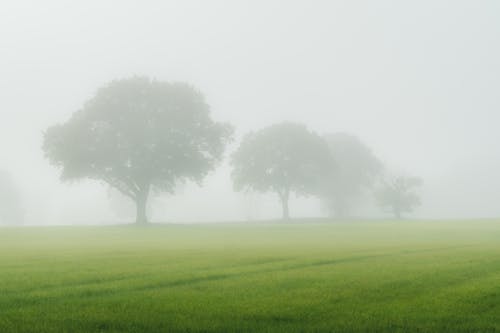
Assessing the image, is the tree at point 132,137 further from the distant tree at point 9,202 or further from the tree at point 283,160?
the distant tree at point 9,202

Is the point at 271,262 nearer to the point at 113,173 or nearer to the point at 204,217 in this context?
the point at 113,173

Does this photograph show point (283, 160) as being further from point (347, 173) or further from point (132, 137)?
point (132, 137)

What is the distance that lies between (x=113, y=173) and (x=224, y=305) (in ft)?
194

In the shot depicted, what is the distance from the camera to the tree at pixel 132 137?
6594 cm

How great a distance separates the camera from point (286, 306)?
1097cm

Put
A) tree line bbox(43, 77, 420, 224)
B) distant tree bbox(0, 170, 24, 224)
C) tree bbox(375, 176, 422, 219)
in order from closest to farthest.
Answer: tree line bbox(43, 77, 420, 224), tree bbox(375, 176, 422, 219), distant tree bbox(0, 170, 24, 224)

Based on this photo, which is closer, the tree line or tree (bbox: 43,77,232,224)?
tree (bbox: 43,77,232,224)

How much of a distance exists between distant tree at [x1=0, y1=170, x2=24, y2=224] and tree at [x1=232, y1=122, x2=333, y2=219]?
200 feet

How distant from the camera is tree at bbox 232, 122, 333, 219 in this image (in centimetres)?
9112

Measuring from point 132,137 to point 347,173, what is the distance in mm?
57106

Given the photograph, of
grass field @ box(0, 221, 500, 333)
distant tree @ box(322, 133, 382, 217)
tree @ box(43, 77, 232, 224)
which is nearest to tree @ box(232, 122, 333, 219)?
distant tree @ box(322, 133, 382, 217)

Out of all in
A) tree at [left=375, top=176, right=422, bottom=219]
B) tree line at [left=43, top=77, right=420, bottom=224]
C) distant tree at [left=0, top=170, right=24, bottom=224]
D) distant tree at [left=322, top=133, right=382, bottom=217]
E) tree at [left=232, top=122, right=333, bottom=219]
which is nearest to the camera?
tree line at [left=43, top=77, right=420, bottom=224]

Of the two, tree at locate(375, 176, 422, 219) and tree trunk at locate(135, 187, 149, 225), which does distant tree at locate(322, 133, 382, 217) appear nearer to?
tree at locate(375, 176, 422, 219)

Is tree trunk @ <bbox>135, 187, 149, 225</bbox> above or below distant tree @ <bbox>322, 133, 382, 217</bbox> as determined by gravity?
below
